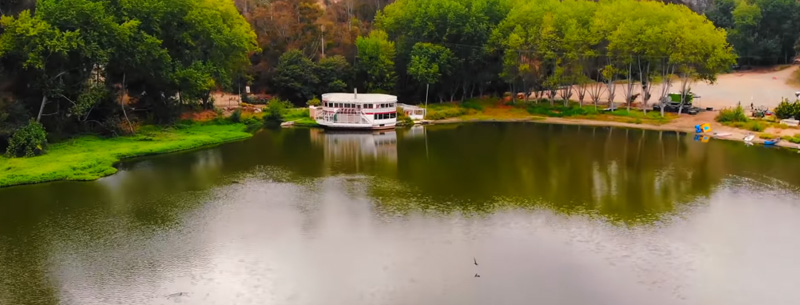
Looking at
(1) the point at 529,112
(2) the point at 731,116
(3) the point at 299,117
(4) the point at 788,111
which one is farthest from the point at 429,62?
(4) the point at 788,111

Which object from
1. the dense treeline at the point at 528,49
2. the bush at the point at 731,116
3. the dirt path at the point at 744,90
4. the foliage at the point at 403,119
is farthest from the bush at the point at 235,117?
the bush at the point at 731,116

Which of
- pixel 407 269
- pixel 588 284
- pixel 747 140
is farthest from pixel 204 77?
pixel 747 140

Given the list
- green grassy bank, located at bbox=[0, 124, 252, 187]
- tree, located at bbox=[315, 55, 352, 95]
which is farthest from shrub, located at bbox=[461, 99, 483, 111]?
green grassy bank, located at bbox=[0, 124, 252, 187]

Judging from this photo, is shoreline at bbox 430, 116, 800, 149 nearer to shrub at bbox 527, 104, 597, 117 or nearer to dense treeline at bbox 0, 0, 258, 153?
shrub at bbox 527, 104, 597, 117

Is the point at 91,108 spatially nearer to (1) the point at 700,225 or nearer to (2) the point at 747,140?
(1) the point at 700,225

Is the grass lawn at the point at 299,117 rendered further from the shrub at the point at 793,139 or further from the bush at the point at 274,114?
the shrub at the point at 793,139
